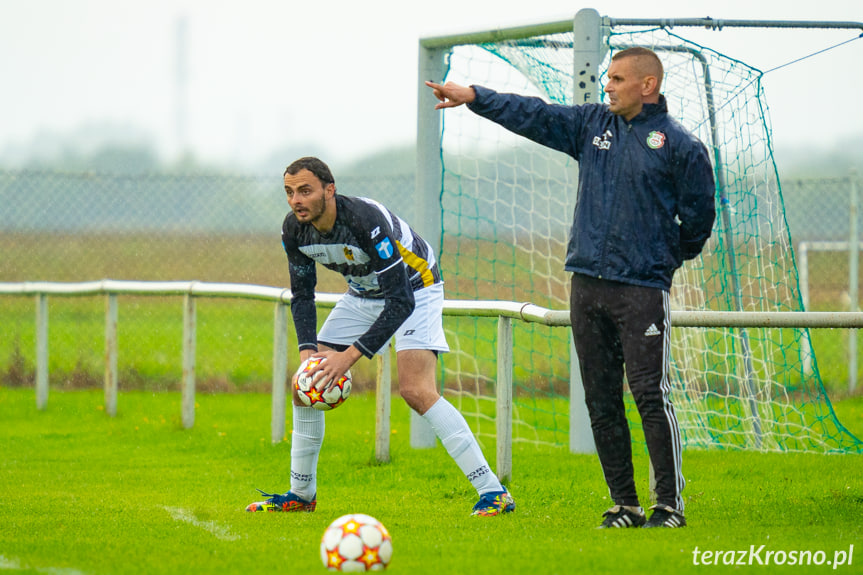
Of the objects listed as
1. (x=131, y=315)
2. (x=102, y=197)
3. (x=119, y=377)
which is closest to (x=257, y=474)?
(x=119, y=377)

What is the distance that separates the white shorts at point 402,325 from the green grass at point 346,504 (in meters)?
0.95

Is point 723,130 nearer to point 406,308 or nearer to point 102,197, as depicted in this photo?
point 406,308

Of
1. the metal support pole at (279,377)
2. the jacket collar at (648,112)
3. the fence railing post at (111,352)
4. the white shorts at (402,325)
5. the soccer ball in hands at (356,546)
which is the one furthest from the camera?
the fence railing post at (111,352)

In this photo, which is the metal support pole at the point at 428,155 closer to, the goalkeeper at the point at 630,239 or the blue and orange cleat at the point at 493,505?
the blue and orange cleat at the point at 493,505

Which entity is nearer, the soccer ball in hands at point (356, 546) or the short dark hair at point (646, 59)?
the soccer ball in hands at point (356, 546)

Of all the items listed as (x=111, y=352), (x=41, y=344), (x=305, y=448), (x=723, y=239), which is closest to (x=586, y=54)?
(x=723, y=239)

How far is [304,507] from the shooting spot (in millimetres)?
6188

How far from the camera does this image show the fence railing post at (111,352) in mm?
10820

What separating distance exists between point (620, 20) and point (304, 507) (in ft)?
13.7

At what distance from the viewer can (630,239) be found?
205 inches

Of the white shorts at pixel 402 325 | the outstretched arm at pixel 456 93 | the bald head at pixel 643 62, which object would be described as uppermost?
the bald head at pixel 643 62

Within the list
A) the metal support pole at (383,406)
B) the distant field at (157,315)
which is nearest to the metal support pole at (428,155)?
the metal support pole at (383,406)

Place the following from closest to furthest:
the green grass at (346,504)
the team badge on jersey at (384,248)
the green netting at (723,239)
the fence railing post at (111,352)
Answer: the green grass at (346,504)
the team badge on jersey at (384,248)
the green netting at (723,239)
the fence railing post at (111,352)

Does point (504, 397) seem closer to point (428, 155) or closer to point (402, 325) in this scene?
point (402, 325)
